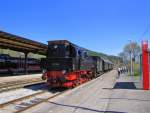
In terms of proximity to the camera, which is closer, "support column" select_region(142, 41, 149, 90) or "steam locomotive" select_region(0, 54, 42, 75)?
"support column" select_region(142, 41, 149, 90)

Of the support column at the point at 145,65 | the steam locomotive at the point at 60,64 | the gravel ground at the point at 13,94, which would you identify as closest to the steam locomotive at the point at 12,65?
the steam locomotive at the point at 60,64

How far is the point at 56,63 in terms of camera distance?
70.9 ft

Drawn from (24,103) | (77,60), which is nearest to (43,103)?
(24,103)

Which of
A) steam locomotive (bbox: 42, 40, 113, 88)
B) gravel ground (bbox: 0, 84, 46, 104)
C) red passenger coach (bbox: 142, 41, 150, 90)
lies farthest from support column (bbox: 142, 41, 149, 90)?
gravel ground (bbox: 0, 84, 46, 104)

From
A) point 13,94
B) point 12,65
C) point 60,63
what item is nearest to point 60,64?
point 60,63

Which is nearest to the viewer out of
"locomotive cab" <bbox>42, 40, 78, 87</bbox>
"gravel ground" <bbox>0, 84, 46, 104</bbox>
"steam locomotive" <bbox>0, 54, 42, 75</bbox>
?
"gravel ground" <bbox>0, 84, 46, 104</bbox>

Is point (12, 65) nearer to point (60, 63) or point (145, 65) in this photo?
point (60, 63)

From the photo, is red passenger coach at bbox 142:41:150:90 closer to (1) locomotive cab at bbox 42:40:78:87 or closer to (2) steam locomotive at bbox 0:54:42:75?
(1) locomotive cab at bbox 42:40:78:87

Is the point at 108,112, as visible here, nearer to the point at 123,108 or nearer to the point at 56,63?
the point at 123,108

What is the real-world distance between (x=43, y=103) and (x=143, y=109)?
5.04m

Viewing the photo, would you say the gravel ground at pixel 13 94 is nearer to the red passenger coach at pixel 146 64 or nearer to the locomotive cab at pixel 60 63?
the locomotive cab at pixel 60 63

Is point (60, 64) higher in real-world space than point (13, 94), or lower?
higher

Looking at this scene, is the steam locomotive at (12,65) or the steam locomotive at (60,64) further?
the steam locomotive at (12,65)

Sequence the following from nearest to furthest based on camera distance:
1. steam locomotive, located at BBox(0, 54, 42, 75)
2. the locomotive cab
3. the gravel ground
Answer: the gravel ground
the locomotive cab
steam locomotive, located at BBox(0, 54, 42, 75)
